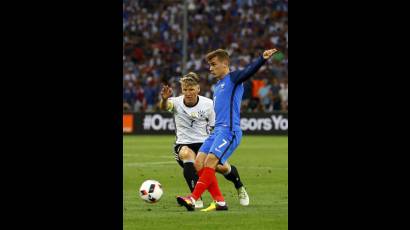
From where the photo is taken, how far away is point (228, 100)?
11.8 m

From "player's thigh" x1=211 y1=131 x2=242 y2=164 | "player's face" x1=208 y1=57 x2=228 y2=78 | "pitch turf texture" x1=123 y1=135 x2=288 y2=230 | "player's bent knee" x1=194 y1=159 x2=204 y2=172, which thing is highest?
"player's face" x1=208 y1=57 x2=228 y2=78

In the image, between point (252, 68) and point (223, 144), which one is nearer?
point (252, 68)

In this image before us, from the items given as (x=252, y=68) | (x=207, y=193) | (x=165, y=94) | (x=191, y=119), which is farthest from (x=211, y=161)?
(x=207, y=193)

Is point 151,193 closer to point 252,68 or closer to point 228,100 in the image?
point 228,100

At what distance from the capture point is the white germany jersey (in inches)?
537

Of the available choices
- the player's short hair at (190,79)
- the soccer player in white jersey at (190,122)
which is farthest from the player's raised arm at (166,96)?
the player's short hair at (190,79)

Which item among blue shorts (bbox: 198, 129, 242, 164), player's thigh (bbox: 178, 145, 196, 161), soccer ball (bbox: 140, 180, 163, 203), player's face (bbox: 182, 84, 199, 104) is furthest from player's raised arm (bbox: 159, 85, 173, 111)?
soccer ball (bbox: 140, 180, 163, 203)

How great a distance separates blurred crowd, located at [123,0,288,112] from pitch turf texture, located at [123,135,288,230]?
9.60 m

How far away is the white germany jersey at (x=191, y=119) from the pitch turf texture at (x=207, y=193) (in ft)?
3.24

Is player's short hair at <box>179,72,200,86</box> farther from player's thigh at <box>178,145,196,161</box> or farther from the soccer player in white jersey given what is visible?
player's thigh at <box>178,145,196,161</box>

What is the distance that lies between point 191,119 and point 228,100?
190 centimetres
